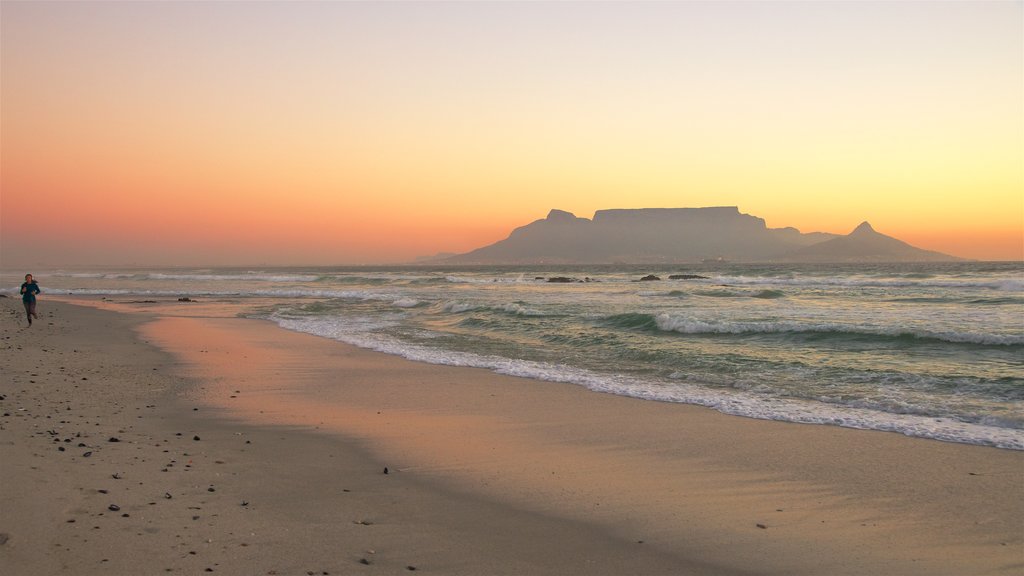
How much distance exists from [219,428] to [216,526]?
3261 mm

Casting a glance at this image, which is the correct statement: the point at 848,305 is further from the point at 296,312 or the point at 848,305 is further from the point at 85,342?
the point at 85,342

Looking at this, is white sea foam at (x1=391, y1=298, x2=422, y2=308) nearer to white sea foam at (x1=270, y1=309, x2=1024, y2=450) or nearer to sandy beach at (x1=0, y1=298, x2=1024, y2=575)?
white sea foam at (x1=270, y1=309, x2=1024, y2=450)

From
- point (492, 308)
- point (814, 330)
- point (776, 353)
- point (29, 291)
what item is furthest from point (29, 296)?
point (814, 330)

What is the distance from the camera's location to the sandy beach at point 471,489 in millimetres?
3973

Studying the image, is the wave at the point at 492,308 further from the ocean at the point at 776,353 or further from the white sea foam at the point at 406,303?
the white sea foam at the point at 406,303

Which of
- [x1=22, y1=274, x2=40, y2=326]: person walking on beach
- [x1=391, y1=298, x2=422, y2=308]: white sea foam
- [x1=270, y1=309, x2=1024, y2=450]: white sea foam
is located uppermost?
[x1=22, y1=274, x2=40, y2=326]: person walking on beach

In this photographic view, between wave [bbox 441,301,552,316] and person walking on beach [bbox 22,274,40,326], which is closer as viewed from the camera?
person walking on beach [bbox 22,274,40,326]

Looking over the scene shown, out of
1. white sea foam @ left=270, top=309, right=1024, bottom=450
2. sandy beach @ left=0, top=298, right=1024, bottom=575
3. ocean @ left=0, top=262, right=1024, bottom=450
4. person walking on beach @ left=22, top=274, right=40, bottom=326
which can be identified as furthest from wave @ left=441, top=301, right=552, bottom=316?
sandy beach @ left=0, top=298, right=1024, bottom=575

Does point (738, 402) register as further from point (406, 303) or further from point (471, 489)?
point (406, 303)

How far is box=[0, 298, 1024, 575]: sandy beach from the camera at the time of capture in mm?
3973

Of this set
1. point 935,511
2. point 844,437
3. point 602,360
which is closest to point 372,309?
point 602,360

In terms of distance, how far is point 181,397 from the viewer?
29.9 feet

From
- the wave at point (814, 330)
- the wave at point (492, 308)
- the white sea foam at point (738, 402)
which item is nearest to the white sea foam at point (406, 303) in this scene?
the wave at point (492, 308)

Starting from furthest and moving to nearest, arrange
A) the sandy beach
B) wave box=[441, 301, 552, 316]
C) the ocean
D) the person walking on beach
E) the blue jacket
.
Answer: wave box=[441, 301, 552, 316] < the blue jacket < the person walking on beach < the ocean < the sandy beach
